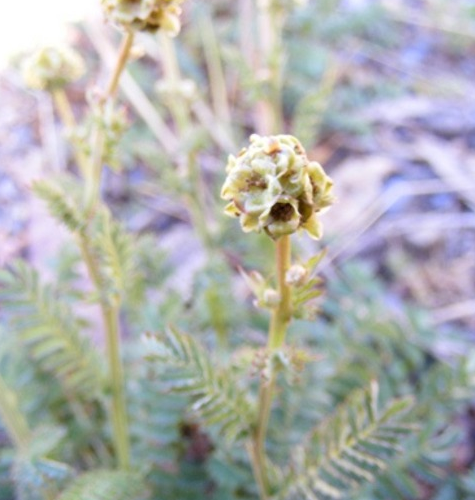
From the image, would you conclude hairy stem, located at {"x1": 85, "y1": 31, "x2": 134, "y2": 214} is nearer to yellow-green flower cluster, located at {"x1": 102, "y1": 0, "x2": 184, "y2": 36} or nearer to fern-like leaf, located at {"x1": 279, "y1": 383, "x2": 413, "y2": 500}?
yellow-green flower cluster, located at {"x1": 102, "y1": 0, "x2": 184, "y2": 36}

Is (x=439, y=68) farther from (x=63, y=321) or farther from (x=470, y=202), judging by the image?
(x=63, y=321)

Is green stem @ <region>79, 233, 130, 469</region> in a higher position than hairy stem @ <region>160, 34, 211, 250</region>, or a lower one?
lower

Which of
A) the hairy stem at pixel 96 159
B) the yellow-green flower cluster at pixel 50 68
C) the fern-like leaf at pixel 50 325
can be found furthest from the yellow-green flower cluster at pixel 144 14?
the fern-like leaf at pixel 50 325

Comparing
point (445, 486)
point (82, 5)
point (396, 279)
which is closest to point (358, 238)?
point (396, 279)

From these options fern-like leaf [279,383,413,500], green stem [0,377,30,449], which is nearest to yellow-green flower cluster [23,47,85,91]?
green stem [0,377,30,449]

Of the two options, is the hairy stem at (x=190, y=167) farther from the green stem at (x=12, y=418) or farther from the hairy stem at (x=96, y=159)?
the green stem at (x=12, y=418)

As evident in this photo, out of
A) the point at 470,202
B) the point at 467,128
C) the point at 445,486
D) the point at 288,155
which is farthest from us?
the point at 467,128
